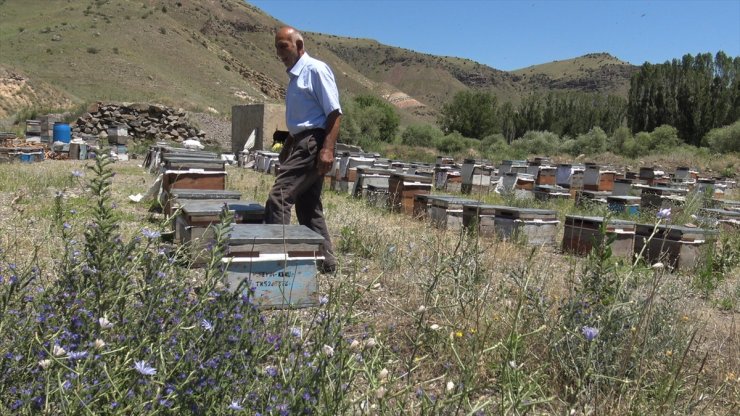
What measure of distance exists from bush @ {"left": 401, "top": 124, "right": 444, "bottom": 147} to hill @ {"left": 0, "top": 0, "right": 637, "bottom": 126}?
1462cm

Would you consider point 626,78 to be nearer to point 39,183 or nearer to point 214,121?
point 214,121

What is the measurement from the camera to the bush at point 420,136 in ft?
134

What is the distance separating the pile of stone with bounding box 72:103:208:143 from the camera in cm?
2317

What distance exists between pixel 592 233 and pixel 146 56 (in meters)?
51.3

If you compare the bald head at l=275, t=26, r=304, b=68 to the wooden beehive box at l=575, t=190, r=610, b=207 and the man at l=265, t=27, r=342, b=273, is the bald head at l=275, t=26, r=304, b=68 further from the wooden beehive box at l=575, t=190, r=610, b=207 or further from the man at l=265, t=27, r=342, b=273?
the wooden beehive box at l=575, t=190, r=610, b=207

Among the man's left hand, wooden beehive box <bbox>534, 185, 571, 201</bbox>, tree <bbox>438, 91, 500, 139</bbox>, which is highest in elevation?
tree <bbox>438, 91, 500, 139</bbox>

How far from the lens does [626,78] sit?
121 meters

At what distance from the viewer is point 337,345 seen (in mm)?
1605

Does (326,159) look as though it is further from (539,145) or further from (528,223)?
(539,145)

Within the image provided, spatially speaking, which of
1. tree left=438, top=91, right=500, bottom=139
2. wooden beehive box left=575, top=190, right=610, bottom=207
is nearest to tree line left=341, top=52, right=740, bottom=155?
tree left=438, top=91, right=500, bottom=139

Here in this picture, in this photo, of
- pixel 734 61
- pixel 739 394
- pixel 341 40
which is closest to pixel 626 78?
pixel 341 40

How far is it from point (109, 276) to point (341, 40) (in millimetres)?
147157

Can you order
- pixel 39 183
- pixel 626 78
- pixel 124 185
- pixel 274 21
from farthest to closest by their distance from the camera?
pixel 626 78, pixel 274 21, pixel 124 185, pixel 39 183

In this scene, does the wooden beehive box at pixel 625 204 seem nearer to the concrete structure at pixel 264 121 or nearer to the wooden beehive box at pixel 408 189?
the wooden beehive box at pixel 408 189
